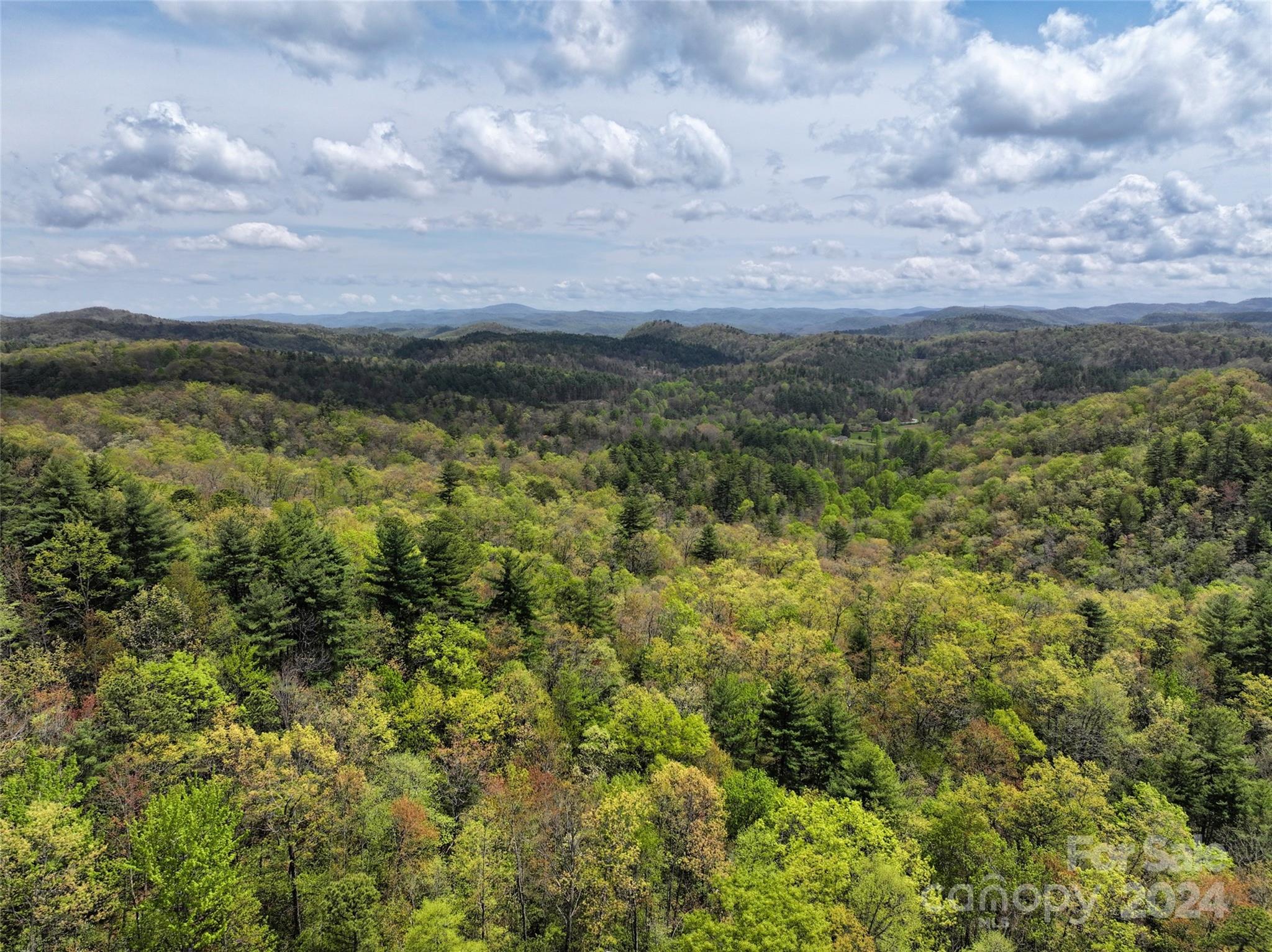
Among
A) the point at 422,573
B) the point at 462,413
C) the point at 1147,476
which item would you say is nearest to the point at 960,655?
the point at 422,573

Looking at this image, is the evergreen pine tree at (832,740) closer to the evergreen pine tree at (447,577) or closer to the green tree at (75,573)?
the evergreen pine tree at (447,577)

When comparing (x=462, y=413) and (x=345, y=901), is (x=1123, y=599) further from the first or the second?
(x=462, y=413)

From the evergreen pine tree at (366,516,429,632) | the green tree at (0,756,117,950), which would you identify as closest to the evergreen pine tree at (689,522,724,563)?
the evergreen pine tree at (366,516,429,632)

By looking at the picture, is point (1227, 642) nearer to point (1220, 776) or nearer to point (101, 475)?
point (1220, 776)

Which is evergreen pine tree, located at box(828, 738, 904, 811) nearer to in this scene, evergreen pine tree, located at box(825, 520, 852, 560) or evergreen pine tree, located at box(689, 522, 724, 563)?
evergreen pine tree, located at box(689, 522, 724, 563)

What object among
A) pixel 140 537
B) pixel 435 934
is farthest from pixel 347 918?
pixel 140 537

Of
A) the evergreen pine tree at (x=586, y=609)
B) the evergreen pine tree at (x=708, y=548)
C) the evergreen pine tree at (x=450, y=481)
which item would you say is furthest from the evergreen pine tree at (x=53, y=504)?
the evergreen pine tree at (x=708, y=548)
